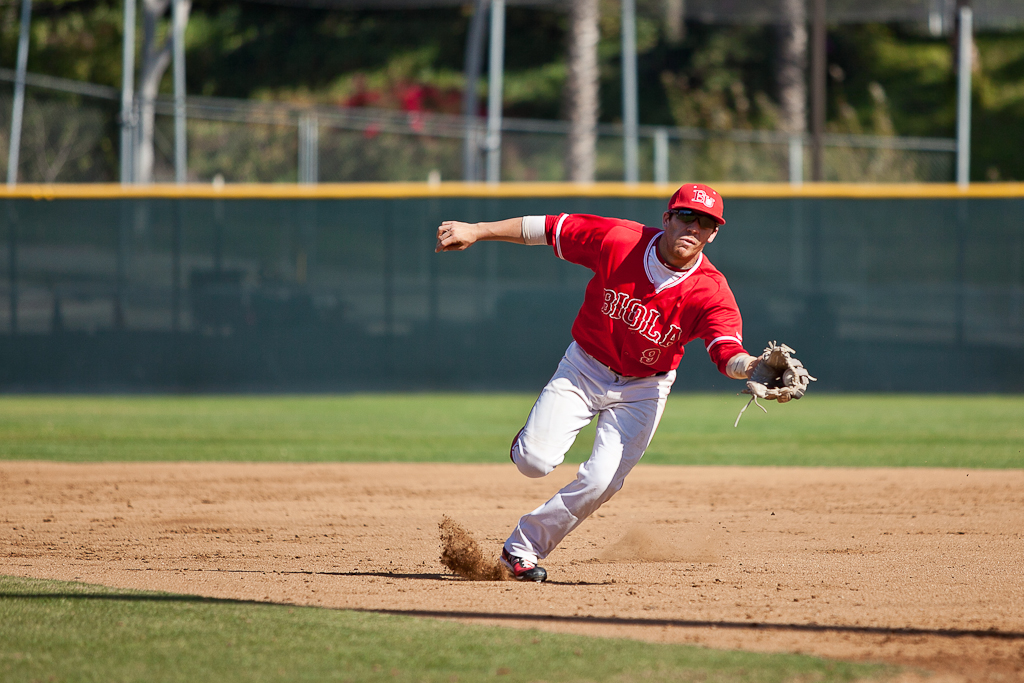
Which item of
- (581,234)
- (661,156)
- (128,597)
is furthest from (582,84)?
(128,597)

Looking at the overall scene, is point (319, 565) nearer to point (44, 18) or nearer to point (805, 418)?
point (805, 418)

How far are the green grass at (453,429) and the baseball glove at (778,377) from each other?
449cm

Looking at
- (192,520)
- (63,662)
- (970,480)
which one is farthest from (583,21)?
(63,662)

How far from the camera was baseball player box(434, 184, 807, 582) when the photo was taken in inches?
163

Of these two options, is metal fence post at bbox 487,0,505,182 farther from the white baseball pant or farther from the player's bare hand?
the white baseball pant

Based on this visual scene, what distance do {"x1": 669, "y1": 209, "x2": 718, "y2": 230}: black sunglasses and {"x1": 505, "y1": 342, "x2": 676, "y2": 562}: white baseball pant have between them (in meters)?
0.73

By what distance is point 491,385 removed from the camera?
1205 centimetres

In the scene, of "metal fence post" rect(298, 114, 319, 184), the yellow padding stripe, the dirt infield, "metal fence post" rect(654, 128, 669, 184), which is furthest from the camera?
"metal fence post" rect(654, 128, 669, 184)

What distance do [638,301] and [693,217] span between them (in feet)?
1.35

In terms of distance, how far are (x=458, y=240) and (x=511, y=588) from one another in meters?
1.48

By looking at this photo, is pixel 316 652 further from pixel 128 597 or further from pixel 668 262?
pixel 668 262

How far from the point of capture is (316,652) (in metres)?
3.16

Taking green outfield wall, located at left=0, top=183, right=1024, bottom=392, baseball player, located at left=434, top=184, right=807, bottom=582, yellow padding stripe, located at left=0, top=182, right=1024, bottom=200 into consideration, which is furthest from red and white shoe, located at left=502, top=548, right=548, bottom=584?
yellow padding stripe, located at left=0, top=182, right=1024, bottom=200

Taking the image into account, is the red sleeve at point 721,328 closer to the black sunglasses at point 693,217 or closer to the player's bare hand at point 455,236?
the black sunglasses at point 693,217
